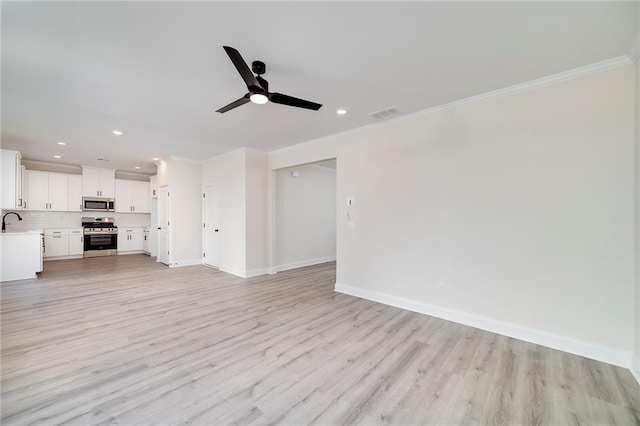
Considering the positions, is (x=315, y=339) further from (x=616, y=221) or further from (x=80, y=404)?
(x=616, y=221)

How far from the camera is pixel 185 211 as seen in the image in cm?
680

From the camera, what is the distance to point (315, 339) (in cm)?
283

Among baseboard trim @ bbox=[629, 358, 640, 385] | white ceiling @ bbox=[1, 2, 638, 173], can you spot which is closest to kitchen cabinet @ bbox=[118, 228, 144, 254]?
white ceiling @ bbox=[1, 2, 638, 173]

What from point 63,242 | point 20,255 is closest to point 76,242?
point 63,242

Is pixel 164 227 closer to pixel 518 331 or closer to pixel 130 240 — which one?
pixel 130 240

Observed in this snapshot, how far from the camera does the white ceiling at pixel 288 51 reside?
1.84 metres

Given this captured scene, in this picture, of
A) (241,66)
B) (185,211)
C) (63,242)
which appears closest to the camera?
(241,66)

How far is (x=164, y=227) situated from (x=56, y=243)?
3466 mm

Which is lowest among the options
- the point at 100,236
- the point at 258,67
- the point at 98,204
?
the point at 100,236

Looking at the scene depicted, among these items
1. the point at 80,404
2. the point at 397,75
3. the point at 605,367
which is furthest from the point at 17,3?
the point at 605,367

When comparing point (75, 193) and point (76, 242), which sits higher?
point (75, 193)

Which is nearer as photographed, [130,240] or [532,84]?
[532,84]

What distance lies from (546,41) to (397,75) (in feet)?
3.93

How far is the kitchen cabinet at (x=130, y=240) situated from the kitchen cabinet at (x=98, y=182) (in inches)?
48.7
